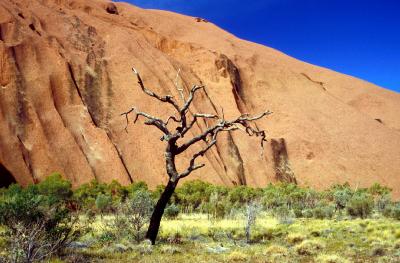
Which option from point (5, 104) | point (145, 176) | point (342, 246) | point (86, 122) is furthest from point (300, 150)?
point (342, 246)

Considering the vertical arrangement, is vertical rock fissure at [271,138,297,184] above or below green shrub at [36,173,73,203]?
above

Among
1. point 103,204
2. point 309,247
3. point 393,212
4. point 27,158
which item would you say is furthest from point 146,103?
point 309,247

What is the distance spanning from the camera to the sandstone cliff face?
45.2 metres

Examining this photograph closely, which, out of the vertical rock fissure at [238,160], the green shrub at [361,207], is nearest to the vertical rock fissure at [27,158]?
the vertical rock fissure at [238,160]

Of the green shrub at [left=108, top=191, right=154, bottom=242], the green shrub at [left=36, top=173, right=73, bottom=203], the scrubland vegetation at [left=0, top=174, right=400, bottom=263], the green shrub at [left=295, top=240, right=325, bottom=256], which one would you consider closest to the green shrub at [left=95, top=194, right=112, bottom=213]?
the green shrub at [left=36, top=173, right=73, bottom=203]

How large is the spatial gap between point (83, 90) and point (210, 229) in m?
34.8

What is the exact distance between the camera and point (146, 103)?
55.7 metres

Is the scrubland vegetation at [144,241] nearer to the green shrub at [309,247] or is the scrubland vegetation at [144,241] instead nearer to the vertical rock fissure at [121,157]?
the green shrub at [309,247]

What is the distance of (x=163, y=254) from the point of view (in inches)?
530

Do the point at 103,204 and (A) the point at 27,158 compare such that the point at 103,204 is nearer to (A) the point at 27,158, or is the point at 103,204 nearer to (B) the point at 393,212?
(A) the point at 27,158

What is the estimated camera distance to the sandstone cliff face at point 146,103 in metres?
45.2

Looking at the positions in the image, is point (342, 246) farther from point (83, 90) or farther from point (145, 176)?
point (83, 90)

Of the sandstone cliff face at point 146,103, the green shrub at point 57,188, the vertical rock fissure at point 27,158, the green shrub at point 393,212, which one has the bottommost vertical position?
the green shrub at point 393,212

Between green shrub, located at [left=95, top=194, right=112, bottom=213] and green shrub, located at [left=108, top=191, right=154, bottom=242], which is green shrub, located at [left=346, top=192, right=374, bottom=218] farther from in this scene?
green shrub, located at [left=108, top=191, right=154, bottom=242]
